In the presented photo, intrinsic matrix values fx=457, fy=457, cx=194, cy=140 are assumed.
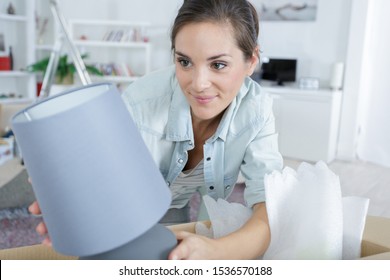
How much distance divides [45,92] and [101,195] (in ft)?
9.60

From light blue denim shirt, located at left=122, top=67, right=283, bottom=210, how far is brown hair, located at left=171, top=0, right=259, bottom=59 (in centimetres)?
14

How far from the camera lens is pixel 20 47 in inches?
198

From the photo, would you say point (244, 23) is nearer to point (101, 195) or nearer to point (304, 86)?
point (101, 195)

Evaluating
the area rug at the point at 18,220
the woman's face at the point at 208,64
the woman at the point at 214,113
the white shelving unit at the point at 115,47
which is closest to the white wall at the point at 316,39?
the white shelving unit at the point at 115,47

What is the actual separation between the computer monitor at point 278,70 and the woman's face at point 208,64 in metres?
3.63

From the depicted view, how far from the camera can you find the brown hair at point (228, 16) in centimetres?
84

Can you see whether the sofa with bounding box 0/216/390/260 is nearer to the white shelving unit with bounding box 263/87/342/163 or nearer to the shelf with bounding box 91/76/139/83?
the white shelving unit with bounding box 263/87/342/163

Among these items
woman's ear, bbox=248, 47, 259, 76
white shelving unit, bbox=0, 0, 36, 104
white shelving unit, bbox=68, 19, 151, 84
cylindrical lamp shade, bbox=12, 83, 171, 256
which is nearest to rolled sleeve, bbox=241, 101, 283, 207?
woman's ear, bbox=248, 47, 259, 76

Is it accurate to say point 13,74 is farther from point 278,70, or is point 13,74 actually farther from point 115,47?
point 278,70

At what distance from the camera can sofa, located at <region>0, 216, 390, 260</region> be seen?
2.21ft

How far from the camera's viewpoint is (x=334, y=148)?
13.9 feet

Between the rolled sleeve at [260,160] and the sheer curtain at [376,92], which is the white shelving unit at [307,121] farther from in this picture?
the rolled sleeve at [260,160]

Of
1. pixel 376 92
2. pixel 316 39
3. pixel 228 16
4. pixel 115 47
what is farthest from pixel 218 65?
pixel 115 47
